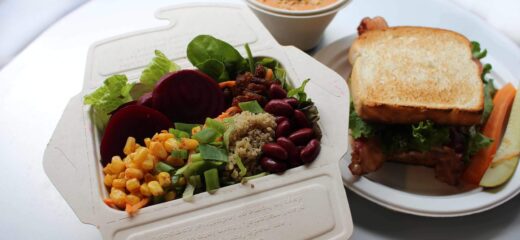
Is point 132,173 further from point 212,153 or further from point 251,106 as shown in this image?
point 251,106

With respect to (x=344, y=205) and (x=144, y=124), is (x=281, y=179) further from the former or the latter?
(x=144, y=124)

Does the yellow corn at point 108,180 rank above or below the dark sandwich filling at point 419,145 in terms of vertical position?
above

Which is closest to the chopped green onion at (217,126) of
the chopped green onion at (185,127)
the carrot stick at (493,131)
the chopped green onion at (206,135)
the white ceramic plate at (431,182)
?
the chopped green onion at (206,135)

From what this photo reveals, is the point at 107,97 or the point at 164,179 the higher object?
the point at 107,97

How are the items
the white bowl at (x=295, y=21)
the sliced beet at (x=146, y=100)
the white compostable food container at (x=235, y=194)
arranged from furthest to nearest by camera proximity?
the white bowl at (x=295, y=21) < the sliced beet at (x=146, y=100) < the white compostable food container at (x=235, y=194)

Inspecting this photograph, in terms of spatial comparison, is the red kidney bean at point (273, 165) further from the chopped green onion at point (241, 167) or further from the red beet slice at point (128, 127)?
the red beet slice at point (128, 127)

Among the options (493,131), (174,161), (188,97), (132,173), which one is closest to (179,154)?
(174,161)

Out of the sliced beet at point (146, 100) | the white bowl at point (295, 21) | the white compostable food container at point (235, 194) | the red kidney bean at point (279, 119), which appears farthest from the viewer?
the white bowl at point (295, 21)
